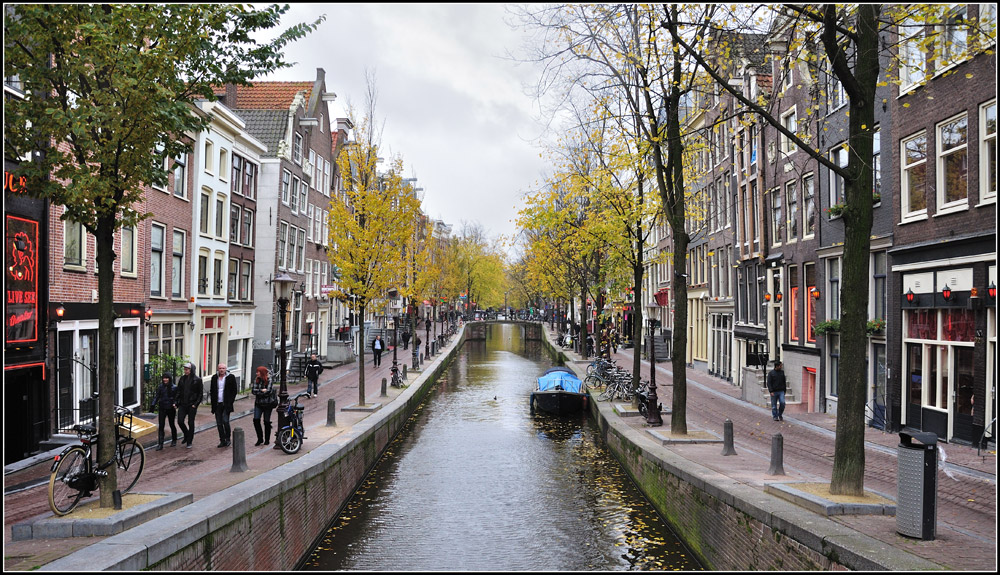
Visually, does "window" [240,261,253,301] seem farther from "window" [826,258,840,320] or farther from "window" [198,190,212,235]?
"window" [826,258,840,320]

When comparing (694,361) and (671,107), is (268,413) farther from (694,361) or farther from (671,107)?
(694,361)

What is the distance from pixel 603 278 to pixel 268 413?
24822 millimetres

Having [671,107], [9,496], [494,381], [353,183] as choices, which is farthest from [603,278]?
[9,496]

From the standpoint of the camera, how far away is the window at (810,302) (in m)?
24.7

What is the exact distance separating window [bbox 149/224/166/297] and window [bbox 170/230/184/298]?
0.90 meters

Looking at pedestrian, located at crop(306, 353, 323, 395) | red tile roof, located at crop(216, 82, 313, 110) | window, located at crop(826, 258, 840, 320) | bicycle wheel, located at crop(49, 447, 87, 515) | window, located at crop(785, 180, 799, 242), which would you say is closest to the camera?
bicycle wheel, located at crop(49, 447, 87, 515)

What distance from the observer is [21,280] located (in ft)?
51.6

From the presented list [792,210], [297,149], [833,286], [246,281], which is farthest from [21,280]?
[297,149]

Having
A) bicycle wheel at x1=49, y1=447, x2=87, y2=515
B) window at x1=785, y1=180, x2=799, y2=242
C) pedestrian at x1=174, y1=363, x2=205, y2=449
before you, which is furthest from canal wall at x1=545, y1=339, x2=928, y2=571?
window at x1=785, y1=180, x2=799, y2=242

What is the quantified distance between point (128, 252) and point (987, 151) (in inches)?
902

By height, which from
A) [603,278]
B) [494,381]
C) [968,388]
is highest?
[603,278]

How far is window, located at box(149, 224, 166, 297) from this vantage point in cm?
2405

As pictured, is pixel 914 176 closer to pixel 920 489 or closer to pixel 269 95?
pixel 920 489

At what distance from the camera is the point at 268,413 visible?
1614 cm
